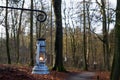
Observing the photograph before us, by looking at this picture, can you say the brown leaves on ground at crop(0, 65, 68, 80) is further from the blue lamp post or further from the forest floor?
the blue lamp post

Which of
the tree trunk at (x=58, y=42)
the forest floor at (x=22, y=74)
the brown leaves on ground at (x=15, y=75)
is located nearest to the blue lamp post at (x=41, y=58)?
the brown leaves on ground at (x=15, y=75)

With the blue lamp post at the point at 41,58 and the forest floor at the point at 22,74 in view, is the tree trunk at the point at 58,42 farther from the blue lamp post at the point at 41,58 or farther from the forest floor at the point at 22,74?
the blue lamp post at the point at 41,58

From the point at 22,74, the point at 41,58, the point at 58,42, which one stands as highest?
the point at 58,42

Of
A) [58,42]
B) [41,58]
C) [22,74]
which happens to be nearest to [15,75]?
[22,74]

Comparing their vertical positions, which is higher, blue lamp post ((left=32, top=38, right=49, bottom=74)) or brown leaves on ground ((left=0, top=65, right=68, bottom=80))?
blue lamp post ((left=32, top=38, right=49, bottom=74))

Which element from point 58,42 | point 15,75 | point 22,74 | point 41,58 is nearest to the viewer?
point 41,58

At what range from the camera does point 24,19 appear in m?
50.8

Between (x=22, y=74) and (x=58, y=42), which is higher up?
(x=58, y=42)

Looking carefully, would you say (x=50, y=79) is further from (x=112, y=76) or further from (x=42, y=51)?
(x=42, y=51)

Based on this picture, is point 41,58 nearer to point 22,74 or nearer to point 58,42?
point 22,74

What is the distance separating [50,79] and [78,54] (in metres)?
48.5

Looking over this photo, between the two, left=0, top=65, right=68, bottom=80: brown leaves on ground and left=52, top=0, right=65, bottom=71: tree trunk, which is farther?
left=52, top=0, right=65, bottom=71: tree trunk

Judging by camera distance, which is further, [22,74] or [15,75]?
[22,74]

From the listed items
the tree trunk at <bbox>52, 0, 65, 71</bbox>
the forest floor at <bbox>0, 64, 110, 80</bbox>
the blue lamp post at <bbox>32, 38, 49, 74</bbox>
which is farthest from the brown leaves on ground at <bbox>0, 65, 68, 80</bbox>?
the tree trunk at <bbox>52, 0, 65, 71</bbox>
